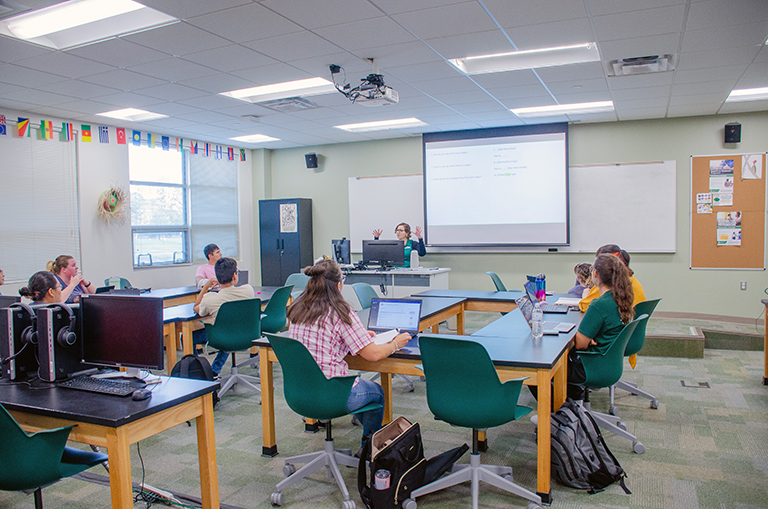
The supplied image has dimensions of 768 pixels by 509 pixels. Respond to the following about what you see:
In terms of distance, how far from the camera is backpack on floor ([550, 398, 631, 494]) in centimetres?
276

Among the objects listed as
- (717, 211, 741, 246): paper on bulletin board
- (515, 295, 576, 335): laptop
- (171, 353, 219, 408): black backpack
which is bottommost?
(171, 353, 219, 408): black backpack

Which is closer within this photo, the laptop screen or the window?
the laptop screen

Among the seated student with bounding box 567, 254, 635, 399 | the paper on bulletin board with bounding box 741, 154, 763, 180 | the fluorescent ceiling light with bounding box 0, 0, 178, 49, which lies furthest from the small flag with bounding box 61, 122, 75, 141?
the paper on bulletin board with bounding box 741, 154, 763, 180

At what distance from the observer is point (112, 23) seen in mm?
3801

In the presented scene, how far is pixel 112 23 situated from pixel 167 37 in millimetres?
368

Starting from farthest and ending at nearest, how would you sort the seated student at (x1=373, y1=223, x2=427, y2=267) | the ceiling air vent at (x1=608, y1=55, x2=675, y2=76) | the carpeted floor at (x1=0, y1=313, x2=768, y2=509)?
the seated student at (x1=373, y1=223, x2=427, y2=267), the ceiling air vent at (x1=608, y1=55, x2=675, y2=76), the carpeted floor at (x1=0, y1=313, x2=768, y2=509)

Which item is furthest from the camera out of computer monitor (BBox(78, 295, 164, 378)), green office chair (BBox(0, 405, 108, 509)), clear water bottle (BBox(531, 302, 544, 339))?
clear water bottle (BBox(531, 302, 544, 339))

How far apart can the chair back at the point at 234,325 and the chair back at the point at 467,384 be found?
6.88ft

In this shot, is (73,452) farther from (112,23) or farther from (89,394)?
(112,23)

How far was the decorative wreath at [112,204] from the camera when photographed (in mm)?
6918

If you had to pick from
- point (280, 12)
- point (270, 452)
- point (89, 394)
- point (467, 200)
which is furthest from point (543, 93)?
point (89, 394)

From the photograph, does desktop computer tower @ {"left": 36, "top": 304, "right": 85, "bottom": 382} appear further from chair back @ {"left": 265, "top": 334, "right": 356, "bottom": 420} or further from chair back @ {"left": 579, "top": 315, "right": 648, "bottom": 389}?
chair back @ {"left": 579, "top": 315, "right": 648, "bottom": 389}

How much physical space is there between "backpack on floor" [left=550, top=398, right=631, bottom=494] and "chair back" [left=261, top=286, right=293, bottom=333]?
2.76 metres

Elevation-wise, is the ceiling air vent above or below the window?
above
